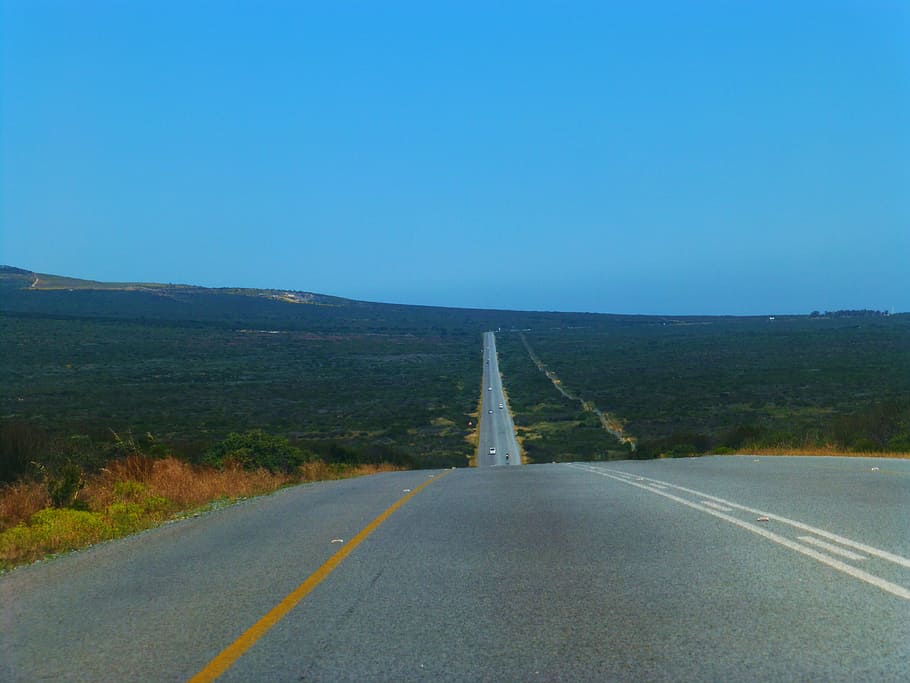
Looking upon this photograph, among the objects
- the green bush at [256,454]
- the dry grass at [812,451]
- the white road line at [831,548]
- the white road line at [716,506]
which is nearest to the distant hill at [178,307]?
the green bush at [256,454]

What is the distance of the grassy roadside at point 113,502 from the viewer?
10.3 meters

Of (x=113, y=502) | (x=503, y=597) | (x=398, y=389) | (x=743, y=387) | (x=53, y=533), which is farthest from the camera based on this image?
(x=398, y=389)

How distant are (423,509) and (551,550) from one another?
13.9 feet

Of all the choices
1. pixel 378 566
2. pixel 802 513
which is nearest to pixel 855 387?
pixel 802 513

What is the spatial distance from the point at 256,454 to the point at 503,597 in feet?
54.3

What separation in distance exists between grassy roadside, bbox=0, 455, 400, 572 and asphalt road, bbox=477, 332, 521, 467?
22.0m

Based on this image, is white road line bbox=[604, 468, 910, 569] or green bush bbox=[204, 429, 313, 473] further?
green bush bbox=[204, 429, 313, 473]

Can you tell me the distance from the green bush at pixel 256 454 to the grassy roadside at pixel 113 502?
1022 millimetres

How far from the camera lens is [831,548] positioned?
7.79 meters

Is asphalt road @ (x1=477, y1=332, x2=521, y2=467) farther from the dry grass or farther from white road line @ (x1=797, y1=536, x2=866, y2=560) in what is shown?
white road line @ (x1=797, y1=536, x2=866, y2=560)

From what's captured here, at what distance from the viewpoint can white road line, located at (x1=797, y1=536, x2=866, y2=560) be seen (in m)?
7.36

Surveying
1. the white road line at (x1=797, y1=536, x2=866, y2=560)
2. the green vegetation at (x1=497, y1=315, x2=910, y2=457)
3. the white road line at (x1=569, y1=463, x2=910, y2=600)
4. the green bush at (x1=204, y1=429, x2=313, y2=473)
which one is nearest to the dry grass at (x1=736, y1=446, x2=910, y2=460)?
the green vegetation at (x1=497, y1=315, x2=910, y2=457)

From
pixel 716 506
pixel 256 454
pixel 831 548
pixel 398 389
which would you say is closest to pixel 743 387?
pixel 398 389

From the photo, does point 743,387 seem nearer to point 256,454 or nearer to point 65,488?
point 256,454
